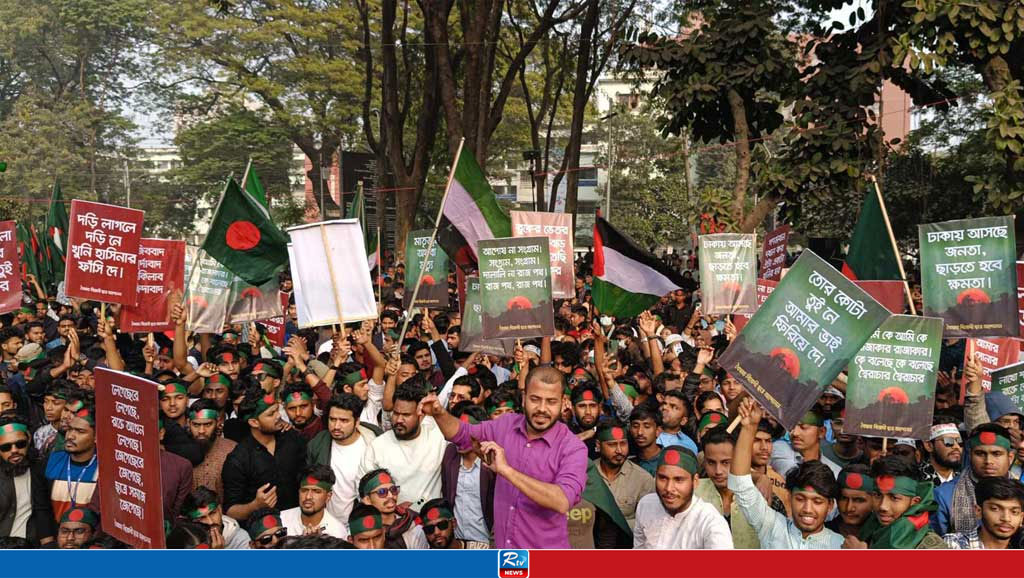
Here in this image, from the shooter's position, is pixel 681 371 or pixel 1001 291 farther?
pixel 681 371

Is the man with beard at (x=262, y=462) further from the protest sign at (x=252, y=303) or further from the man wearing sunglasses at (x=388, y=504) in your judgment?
the protest sign at (x=252, y=303)

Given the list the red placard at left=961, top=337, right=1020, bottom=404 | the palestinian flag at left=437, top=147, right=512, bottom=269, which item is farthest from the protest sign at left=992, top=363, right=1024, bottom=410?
the palestinian flag at left=437, top=147, right=512, bottom=269

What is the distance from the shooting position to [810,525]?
203 inches

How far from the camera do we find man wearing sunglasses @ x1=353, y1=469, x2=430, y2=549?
5637 mm

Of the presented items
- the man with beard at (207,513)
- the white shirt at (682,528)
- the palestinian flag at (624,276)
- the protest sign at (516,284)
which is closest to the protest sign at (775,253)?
the palestinian flag at (624,276)

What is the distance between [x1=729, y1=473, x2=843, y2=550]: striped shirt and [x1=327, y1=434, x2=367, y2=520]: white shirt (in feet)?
7.80

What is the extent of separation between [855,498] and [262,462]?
10.9 feet

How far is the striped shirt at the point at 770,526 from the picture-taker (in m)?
4.84

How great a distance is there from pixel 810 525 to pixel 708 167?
170ft

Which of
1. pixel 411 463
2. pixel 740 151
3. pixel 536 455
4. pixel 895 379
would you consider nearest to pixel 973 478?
pixel 895 379

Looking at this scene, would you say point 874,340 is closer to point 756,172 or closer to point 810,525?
point 810,525

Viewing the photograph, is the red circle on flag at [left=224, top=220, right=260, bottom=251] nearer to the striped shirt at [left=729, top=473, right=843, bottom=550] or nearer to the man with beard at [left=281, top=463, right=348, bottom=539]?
the man with beard at [left=281, top=463, right=348, bottom=539]
